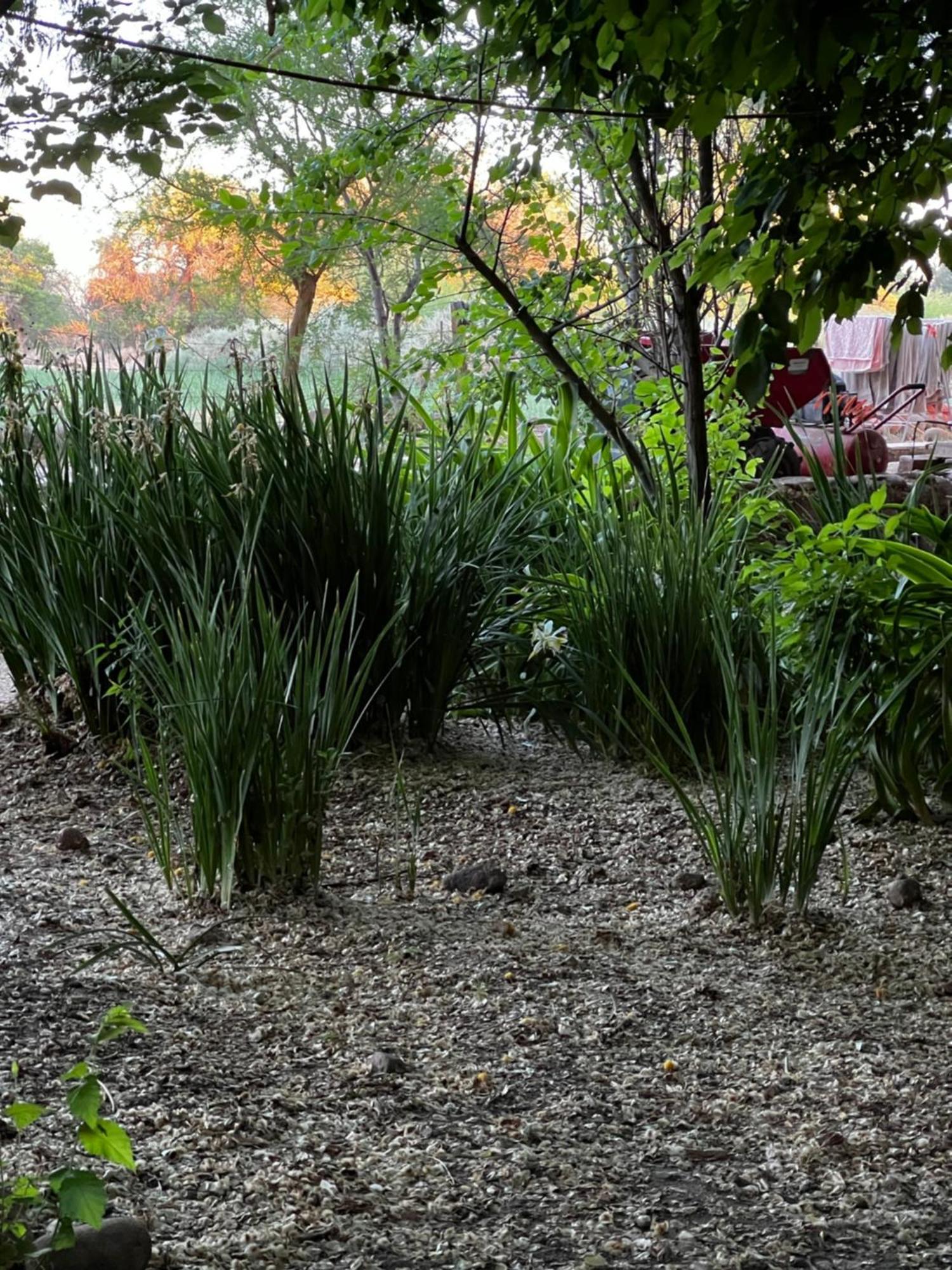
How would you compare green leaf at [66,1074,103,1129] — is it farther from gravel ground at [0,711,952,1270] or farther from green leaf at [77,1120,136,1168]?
gravel ground at [0,711,952,1270]

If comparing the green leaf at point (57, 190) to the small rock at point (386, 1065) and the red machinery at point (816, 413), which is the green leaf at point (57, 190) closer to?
the small rock at point (386, 1065)

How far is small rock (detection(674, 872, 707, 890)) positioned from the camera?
7.37 ft

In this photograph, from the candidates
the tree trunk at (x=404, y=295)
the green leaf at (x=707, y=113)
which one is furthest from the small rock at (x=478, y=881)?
the tree trunk at (x=404, y=295)

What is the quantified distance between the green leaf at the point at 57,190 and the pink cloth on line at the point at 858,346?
12.1 m

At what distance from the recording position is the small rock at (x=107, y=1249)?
1146 mm

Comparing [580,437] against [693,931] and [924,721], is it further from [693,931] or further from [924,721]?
[693,931]

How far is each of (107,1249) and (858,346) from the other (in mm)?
13457

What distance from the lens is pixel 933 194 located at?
5.30 ft

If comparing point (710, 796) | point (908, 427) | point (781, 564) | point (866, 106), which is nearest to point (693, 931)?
point (710, 796)

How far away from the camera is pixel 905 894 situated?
216 cm

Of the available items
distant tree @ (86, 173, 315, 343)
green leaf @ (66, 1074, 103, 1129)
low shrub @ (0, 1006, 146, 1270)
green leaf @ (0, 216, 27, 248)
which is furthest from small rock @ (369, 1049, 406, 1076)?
distant tree @ (86, 173, 315, 343)

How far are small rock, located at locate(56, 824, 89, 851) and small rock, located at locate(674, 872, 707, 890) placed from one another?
1.10 m

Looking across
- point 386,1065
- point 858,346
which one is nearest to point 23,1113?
point 386,1065

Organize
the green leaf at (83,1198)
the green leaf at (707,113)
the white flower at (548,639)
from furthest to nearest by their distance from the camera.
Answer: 1. the white flower at (548,639)
2. the green leaf at (707,113)
3. the green leaf at (83,1198)
